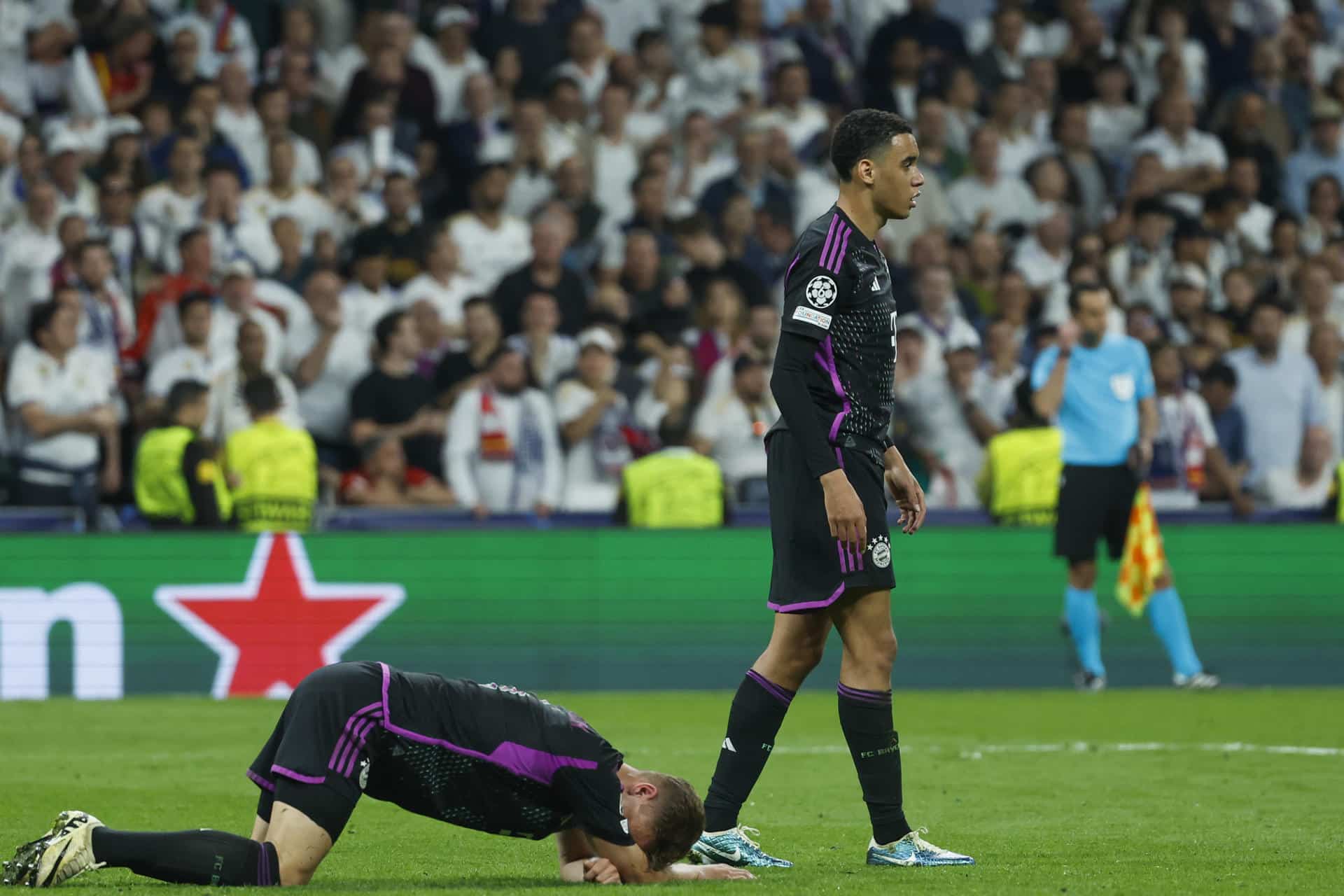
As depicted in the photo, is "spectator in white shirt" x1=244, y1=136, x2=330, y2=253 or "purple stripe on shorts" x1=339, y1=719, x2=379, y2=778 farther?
"spectator in white shirt" x1=244, y1=136, x2=330, y2=253

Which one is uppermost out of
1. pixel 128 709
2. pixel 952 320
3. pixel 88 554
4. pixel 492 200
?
pixel 492 200

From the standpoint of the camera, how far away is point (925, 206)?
57.0ft

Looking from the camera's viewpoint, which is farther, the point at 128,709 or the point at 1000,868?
the point at 128,709

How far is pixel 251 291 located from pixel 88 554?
266cm

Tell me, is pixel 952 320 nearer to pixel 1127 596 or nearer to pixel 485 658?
pixel 1127 596

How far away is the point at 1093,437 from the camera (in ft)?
42.8

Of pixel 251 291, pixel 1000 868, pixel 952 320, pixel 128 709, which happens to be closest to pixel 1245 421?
pixel 952 320

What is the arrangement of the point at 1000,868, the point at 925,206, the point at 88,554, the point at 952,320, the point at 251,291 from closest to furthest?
1. the point at 1000,868
2. the point at 88,554
3. the point at 251,291
4. the point at 952,320
5. the point at 925,206

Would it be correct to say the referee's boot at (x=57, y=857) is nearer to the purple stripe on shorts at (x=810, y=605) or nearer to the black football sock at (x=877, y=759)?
the purple stripe on shorts at (x=810, y=605)

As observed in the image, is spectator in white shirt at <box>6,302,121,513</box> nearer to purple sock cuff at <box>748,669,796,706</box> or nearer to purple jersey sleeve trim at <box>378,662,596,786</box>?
purple sock cuff at <box>748,669,796,706</box>

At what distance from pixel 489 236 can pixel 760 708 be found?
1034 centimetres

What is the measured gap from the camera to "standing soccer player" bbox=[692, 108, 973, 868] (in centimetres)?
614

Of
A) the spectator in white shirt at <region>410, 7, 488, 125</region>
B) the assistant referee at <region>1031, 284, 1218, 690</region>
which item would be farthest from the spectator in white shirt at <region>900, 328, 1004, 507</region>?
the spectator in white shirt at <region>410, 7, 488, 125</region>

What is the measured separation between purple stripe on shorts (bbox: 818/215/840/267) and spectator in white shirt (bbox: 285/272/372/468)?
8952mm
